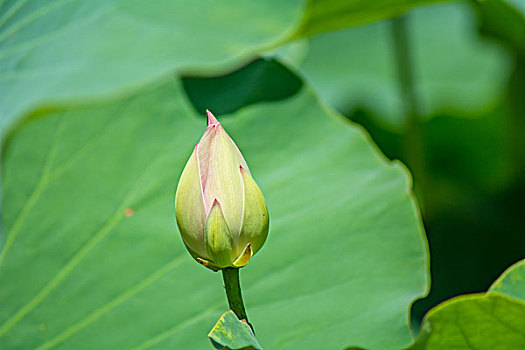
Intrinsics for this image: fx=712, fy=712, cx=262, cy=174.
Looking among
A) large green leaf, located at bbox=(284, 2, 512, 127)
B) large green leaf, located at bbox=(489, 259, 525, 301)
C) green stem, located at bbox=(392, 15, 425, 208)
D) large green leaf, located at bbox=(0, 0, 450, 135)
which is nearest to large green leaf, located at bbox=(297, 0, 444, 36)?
large green leaf, located at bbox=(0, 0, 450, 135)

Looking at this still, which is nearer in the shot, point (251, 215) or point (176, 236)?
point (251, 215)

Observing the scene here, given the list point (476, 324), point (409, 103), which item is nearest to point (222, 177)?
point (476, 324)

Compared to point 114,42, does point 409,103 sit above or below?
below

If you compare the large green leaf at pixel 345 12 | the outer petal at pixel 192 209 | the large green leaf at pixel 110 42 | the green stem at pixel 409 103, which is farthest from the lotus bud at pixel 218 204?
the green stem at pixel 409 103

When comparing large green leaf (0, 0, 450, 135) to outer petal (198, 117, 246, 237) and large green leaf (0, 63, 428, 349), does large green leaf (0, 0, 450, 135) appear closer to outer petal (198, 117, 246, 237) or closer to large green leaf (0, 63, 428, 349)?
large green leaf (0, 63, 428, 349)

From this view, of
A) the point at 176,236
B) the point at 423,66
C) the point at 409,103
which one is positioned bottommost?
the point at 423,66

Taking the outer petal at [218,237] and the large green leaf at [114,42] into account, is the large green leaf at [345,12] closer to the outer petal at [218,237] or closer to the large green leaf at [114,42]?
the large green leaf at [114,42]

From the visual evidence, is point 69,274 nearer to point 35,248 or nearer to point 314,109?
point 35,248

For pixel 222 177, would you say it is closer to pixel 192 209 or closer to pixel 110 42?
pixel 192 209
